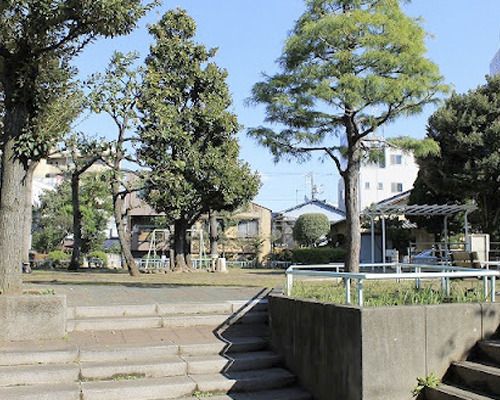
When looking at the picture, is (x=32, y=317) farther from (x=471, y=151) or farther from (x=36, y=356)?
(x=471, y=151)

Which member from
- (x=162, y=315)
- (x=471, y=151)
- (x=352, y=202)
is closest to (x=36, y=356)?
(x=162, y=315)

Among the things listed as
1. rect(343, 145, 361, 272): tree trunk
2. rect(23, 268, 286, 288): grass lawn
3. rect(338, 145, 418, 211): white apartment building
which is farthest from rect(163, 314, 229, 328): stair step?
rect(338, 145, 418, 211): white apartment building

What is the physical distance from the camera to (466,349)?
18.3 ft

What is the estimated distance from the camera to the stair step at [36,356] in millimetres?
6020

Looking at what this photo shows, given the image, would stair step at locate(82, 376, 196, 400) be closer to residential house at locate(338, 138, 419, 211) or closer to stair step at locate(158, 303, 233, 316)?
stair step at locate(158, 303, 233, 316)

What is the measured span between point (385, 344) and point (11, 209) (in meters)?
4.94

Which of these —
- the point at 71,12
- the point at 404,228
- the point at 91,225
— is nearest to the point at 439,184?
the point at 404,228

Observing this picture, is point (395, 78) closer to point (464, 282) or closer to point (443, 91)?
point (443, 91)

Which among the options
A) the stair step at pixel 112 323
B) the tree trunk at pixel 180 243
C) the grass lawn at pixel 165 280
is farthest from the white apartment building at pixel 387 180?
the stair step at pixel 112 323

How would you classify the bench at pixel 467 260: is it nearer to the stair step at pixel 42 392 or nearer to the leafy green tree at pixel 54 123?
the leafy green tree at pixel 54 123

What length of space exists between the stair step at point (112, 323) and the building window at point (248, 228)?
42.2 metres

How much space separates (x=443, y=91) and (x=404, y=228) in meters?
27.7

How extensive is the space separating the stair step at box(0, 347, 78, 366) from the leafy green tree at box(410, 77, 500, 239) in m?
18.6

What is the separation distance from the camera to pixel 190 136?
2248cm
